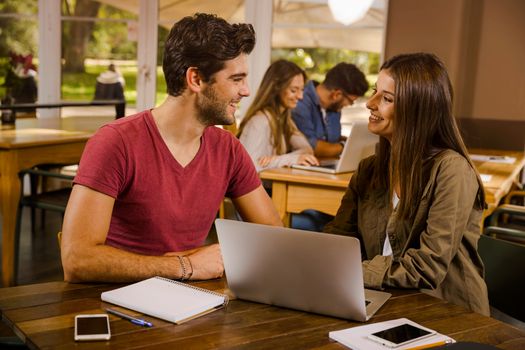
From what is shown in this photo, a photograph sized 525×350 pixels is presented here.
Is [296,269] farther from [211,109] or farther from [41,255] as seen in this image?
[41,255]

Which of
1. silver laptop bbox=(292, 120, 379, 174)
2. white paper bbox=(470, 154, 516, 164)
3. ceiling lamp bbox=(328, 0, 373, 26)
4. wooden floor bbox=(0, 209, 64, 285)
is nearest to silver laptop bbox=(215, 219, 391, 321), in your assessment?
silver laptop bbox=(292, 120, 379, 174)

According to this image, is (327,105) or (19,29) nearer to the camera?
(327,105)

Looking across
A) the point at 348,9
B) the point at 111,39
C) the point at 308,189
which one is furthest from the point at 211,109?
the point at 111,39

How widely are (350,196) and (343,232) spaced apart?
116 millimetres

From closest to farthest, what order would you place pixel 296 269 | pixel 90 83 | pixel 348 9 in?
pixel 296 269, pixel 348 9, pixel 90 83

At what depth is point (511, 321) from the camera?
365 centimetres

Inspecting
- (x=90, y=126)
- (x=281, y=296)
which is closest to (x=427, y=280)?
(x=281, y=296)

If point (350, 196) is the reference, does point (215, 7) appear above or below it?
above

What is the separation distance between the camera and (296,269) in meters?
1.58

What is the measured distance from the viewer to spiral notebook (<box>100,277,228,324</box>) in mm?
1525

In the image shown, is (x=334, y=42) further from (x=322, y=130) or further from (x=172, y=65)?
(x=172, y=65)

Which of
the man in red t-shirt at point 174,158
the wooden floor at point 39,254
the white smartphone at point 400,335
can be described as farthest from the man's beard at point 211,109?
the wooden floor at point 39,254

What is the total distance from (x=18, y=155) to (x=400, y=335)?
2829mm

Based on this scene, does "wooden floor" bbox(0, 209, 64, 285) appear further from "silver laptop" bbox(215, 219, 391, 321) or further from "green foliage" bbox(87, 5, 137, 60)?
"silver laptop" bbox(215, 219, 391, 321)
